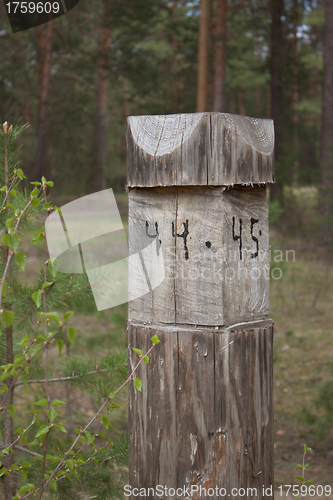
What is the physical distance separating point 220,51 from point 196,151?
1153cm

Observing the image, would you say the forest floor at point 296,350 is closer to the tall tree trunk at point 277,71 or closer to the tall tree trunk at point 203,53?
the tall tree trunk at point 277,71

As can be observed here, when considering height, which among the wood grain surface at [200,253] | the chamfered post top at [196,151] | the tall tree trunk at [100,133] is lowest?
the wood grain surface at [200,253]

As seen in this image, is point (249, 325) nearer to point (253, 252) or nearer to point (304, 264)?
point (253, 252)

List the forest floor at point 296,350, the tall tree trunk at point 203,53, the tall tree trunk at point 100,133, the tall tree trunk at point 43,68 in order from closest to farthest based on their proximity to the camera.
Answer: the forest floor at point 296,350 → the tall tree trunk at point 203,53 → the tall tree trunk at point 43,68 → the tall tree trunk at point 100,133

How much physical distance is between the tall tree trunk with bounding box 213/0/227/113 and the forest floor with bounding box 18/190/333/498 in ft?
12.5

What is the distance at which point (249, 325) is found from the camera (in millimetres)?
1242

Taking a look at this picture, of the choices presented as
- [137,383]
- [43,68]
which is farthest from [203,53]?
[137,383]

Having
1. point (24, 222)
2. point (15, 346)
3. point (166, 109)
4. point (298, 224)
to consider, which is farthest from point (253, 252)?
point (166, 109)

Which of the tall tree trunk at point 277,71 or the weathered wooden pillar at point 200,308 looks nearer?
the weathered wooden pillar at point 200,308

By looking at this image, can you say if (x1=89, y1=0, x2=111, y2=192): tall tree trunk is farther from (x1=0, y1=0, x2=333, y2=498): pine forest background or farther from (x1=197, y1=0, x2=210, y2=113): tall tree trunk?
(x1=197, y1=0, x2=210, y2=113): tall tree trunk

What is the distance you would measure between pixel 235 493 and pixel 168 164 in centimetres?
84

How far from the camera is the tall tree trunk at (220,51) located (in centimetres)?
1113

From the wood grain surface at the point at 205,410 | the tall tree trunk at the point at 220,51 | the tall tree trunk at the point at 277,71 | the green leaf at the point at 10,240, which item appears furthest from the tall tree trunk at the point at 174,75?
the wood grain surface at the point at 205,410

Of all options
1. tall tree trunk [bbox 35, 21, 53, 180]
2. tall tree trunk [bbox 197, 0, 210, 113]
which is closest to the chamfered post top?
tall tree trunk [bbox 197, 0, 210, 113]
